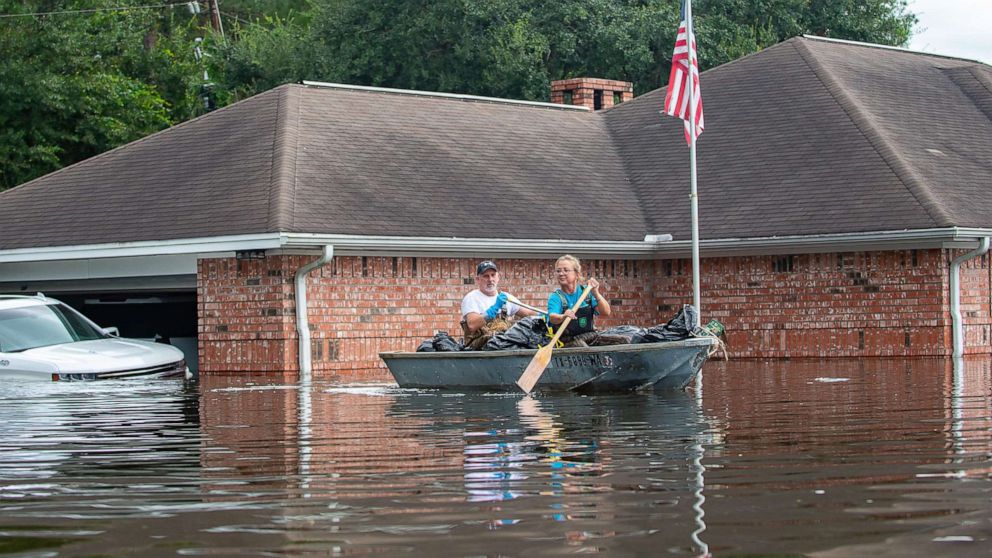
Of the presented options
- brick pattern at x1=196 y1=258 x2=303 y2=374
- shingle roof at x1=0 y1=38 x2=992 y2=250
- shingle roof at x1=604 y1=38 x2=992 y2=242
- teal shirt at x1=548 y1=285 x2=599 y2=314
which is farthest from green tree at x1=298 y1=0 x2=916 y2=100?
teal shirt at x1=548 y1=285 x2=599 y2=314

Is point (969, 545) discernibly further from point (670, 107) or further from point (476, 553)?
point (670, 107)

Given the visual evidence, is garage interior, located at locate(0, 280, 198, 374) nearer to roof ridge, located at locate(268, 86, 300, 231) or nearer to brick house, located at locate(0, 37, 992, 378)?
brick house, located at locate(0, 37, 992, 378)

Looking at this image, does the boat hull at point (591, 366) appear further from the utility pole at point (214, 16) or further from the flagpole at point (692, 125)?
the utility pole at point (214, 16)

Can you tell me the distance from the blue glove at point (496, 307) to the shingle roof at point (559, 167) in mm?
5827

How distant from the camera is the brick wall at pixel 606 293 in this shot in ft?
83.3

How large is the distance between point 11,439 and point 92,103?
2992cm

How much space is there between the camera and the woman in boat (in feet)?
56.4

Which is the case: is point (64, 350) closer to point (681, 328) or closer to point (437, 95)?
point (681, 328)

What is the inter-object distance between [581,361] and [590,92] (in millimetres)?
19911

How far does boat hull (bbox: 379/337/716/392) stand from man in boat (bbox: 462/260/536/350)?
0.66m

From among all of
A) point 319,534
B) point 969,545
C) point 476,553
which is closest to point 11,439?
point 319,534

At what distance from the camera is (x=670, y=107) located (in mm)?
26109

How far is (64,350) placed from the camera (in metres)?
21.5

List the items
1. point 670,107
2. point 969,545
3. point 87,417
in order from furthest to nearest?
point 670,107
point 87,417
point 969,545
